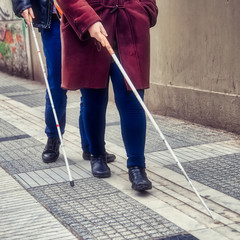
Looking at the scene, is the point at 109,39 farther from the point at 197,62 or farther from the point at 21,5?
the point at 197,62

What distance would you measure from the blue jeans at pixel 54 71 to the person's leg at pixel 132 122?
847mm

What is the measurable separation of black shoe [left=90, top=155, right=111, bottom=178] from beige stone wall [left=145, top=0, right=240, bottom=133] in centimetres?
198

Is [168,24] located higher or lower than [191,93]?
higher

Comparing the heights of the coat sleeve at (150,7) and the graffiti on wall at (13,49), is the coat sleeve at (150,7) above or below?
above

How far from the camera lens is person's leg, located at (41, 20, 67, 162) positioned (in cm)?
494

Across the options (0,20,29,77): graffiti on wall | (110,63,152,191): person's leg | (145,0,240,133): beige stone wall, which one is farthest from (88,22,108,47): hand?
(0,20,29,77): graffiti on wall

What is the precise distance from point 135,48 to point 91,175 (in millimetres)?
1070

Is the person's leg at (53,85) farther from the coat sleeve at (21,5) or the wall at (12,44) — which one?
the wall at (12,44)

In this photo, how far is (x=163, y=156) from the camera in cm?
526

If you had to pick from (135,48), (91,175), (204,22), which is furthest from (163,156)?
(204,22)

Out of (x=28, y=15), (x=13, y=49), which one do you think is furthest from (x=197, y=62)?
(x=13, y=49)

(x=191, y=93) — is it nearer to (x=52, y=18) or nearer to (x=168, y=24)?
(x=168, y=24)

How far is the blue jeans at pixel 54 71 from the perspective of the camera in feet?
16.2

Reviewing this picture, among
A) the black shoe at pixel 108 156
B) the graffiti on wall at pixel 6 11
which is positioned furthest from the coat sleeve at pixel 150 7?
the graffiti on wall at pixel 6 11
